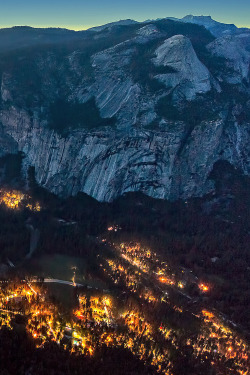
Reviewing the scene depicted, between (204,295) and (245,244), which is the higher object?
(245,244)

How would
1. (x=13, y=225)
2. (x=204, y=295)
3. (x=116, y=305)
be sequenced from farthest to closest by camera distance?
1. (x=13, y=225)
2. (x=204, y=295)
3. (x=116, y=305)

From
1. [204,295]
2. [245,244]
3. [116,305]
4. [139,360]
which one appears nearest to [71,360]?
[139,360]

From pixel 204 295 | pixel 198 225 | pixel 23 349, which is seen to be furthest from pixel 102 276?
pixel 198 225

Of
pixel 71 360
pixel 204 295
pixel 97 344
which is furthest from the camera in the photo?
pixel 204 295

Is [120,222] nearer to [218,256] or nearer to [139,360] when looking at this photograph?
[218,256]

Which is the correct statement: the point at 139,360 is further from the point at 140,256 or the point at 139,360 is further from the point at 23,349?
the point at 140,256

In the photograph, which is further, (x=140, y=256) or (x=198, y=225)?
(x=198, y=225)

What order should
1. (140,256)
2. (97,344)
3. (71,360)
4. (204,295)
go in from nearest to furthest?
(71,360)
(97,344)
(204,295)
(140,256)

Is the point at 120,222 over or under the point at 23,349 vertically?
over

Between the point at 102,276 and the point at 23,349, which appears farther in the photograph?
the point at 102,276
